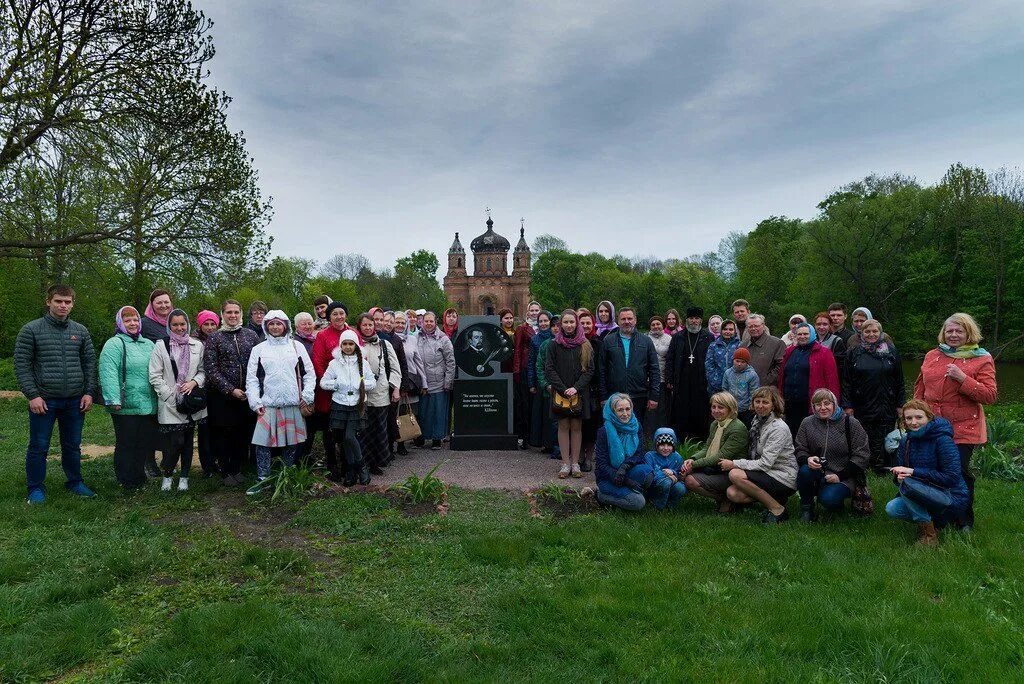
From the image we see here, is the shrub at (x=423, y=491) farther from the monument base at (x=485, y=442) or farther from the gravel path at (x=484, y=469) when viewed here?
Result: the monument base at (x=485, y=442)

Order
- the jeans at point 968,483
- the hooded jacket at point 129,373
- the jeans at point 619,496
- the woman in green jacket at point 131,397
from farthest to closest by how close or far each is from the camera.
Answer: the woman in green jacket at point 131,397
the hooded jacket at point 129,373
the jeans at point 619,496
the jeans at point 968,483

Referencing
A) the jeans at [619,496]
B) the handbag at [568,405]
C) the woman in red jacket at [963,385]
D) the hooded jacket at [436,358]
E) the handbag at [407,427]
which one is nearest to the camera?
the woman in red jacket at [963,385]

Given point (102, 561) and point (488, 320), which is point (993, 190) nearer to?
point (488, 320)

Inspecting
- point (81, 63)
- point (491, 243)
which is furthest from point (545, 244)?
point (81, 63)

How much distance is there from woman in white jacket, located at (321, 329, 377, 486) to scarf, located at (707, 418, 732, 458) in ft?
12.1

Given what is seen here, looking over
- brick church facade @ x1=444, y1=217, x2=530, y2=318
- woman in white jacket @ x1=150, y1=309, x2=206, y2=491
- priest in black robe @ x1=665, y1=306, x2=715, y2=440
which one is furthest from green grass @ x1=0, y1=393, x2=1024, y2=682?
brick church facade @ x1=444, y1=217, x2=530, y2=318

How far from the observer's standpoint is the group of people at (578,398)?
5.50 meters

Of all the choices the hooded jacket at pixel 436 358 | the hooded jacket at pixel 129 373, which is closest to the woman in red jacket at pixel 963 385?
the hooded jacket at pixel 436 358

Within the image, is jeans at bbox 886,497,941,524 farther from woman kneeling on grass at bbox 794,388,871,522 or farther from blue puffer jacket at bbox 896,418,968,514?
woman kneeling on grass at bbox 794,388,871,522

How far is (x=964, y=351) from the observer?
5.38 m

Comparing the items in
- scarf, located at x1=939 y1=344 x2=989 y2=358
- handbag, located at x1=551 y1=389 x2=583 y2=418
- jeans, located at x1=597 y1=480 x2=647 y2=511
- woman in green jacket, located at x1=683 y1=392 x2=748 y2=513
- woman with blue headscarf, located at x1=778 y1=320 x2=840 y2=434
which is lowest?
jeans, located at x1=597 y1=480 x2=647 y2=511

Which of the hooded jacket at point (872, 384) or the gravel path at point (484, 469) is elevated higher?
the hooded jacket at point (872, 384)

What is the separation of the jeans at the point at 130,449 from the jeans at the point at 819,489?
6.77 m

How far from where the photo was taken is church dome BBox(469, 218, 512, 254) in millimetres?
77188
